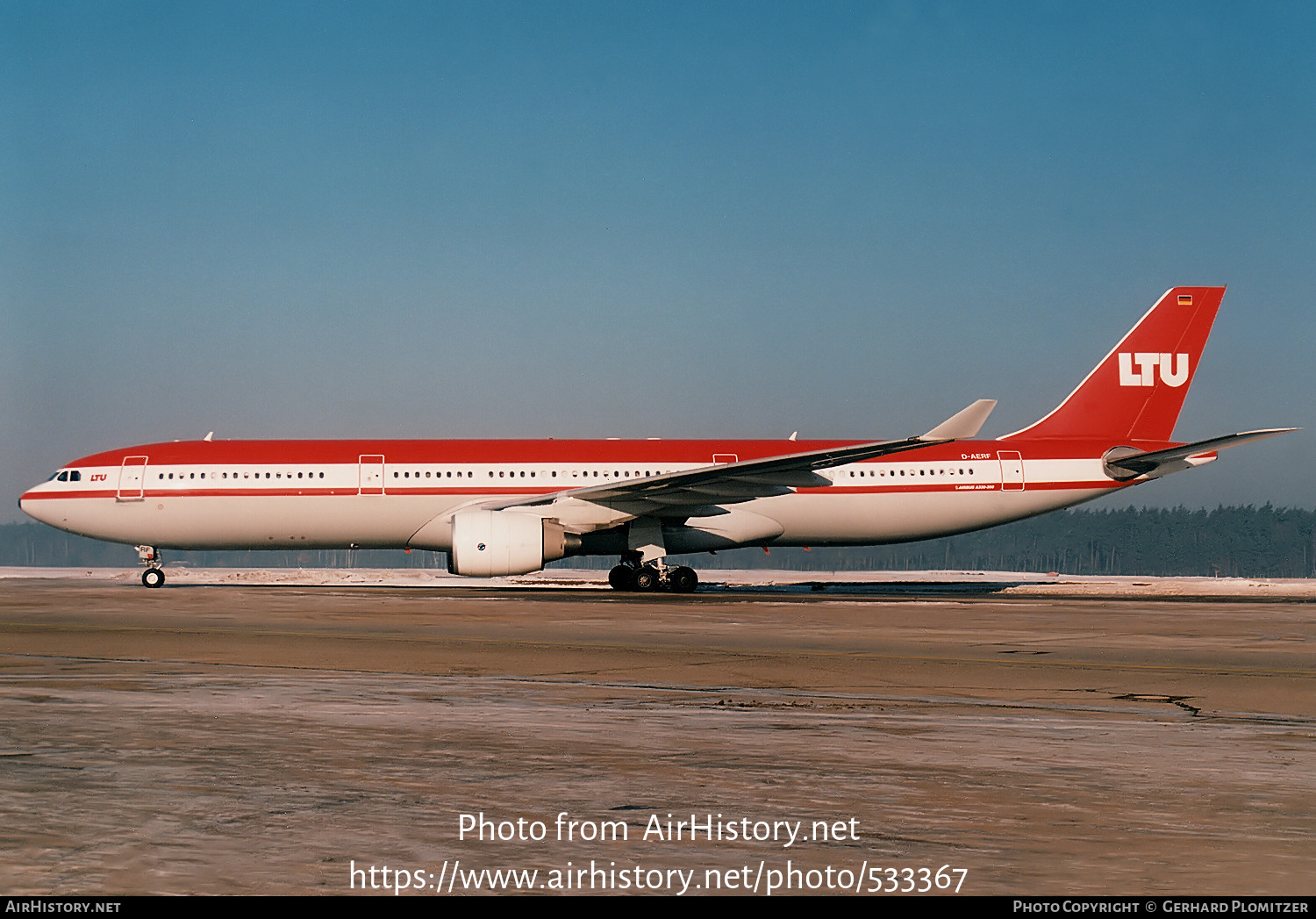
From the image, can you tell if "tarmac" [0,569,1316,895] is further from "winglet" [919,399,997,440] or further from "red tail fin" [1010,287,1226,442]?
"red tail fin" [1010,287,1226,442]

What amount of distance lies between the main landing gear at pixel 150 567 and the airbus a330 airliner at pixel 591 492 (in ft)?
0.19

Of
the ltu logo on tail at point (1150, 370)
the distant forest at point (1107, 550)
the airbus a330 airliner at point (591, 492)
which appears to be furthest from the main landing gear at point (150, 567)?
the distant forest at point (1107, 550)

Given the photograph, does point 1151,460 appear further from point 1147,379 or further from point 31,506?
point 31,506

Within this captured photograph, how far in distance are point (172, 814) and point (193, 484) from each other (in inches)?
977

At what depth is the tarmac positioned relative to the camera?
4289 mm

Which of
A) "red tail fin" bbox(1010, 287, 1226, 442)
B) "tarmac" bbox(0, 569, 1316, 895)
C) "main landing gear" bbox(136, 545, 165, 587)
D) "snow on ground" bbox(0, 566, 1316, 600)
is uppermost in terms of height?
"red tail fin" bbox(1010, 287, 1226, 442)

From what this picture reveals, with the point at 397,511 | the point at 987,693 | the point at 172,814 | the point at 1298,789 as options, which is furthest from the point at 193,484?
the point at 1298,789

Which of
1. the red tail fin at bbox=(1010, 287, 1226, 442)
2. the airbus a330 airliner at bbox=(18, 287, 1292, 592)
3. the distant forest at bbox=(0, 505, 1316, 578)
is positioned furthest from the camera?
the distant forest at bbox=(0, 505, 1316, 578)

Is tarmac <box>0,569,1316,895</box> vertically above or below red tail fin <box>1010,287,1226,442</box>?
below

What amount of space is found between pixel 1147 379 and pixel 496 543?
59.9 ft

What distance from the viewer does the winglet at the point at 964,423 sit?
2411 centimetres

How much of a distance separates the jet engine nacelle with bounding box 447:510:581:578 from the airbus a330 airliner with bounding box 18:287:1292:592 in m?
0.42

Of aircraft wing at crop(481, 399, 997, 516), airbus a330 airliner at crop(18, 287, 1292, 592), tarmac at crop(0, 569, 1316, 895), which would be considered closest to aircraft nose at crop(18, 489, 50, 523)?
airbus a330 airliner at crop(18, 287, 1292, 592)

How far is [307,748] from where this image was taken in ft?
21.8
